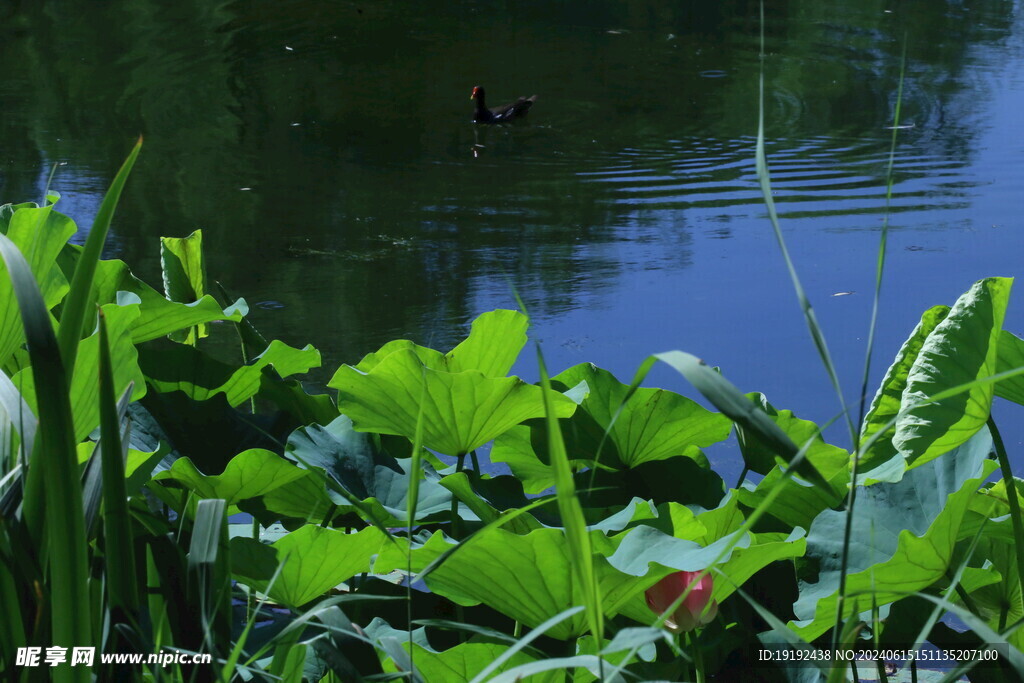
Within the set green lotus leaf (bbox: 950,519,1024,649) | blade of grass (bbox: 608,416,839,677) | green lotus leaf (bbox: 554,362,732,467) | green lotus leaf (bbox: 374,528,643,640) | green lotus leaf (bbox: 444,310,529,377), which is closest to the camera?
blade of grass (bbox: 608,416,839,677)

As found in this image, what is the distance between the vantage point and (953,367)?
1.11 m

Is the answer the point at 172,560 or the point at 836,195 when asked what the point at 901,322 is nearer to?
the point at 836,195

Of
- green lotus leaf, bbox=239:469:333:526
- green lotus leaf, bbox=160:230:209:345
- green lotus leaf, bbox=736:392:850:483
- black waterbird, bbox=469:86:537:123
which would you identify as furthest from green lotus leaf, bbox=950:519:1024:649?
black waterbird, bbox=469:86:537:123

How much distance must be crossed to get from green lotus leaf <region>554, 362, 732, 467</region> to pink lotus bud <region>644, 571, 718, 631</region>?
1.01ft

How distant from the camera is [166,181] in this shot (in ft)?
15.7

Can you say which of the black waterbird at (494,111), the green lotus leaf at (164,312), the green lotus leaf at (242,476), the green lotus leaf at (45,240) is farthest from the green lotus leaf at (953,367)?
the black waterbird at (494,111)

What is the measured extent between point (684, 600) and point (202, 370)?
0.80 metres

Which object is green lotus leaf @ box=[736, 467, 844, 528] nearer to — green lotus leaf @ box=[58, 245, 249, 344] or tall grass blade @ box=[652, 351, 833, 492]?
tall grass blade @ box=[652, 351, 833, 492]

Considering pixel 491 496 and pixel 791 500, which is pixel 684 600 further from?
pixel 491 496

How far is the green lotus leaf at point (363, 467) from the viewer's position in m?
1.36

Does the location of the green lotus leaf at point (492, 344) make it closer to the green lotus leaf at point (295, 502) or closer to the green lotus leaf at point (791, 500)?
the green lotus leaf at point (295, 502)

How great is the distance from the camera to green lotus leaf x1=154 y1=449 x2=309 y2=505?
4.08 ft

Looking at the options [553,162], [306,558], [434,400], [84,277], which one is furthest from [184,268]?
[553,162]

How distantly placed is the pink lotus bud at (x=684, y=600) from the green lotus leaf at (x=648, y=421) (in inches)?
12.1
